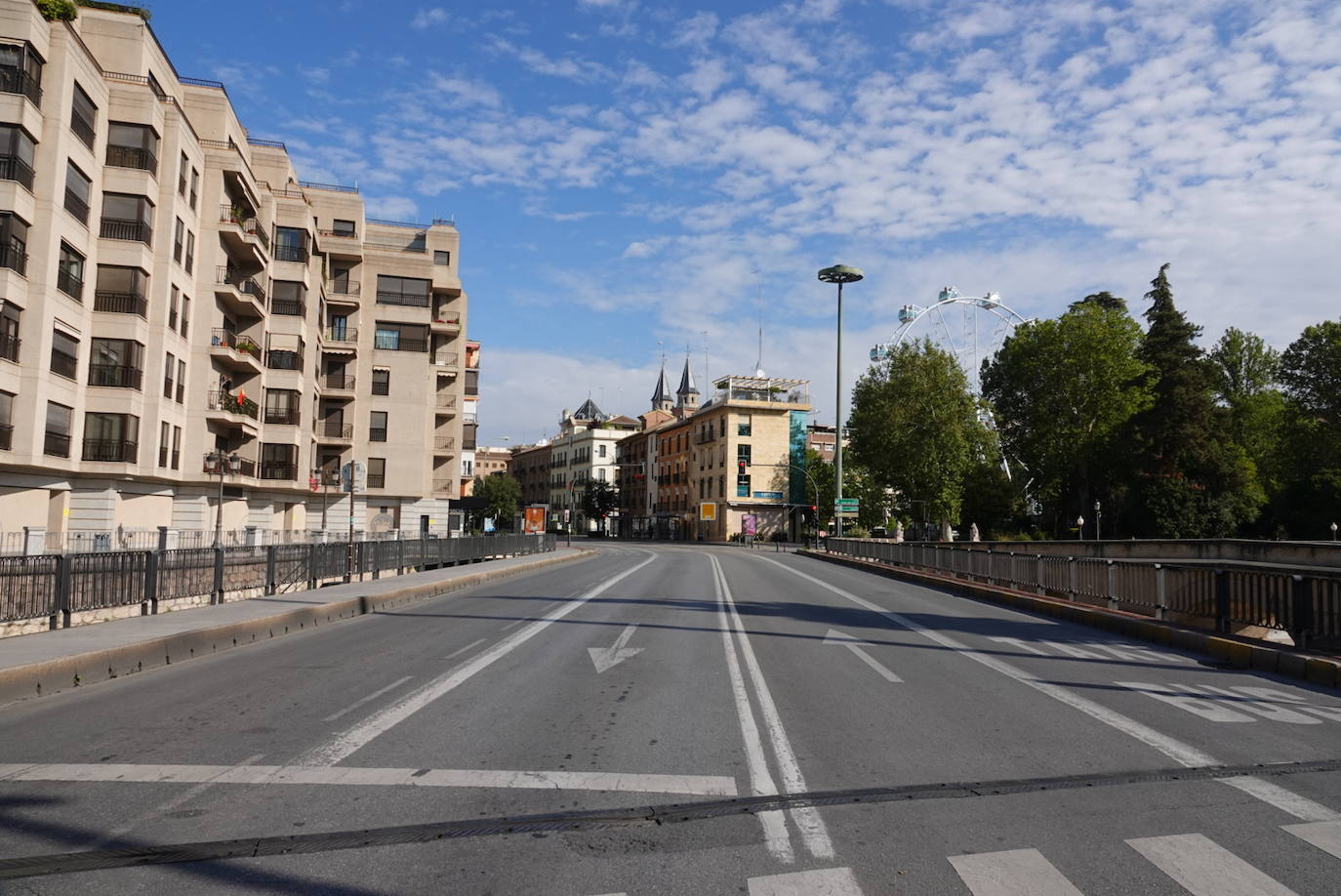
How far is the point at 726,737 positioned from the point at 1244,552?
36.9 meters

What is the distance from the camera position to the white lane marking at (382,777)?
18.1 ft

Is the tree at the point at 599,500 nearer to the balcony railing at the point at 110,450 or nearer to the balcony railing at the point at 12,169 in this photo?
the balcony railing at the point at 110,450

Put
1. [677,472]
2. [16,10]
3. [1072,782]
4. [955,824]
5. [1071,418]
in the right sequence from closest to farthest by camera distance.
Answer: [955,824] < [1072,782] < [16,10] < [1071,418] < [677,472]

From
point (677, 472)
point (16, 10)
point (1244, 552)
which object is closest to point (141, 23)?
point (16, 10)

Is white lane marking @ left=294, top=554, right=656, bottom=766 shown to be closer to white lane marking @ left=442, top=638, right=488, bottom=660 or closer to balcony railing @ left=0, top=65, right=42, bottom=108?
white lane marking @ left=442, top=638, right=488, bottom=660

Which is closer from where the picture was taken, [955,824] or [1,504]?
[955,824]

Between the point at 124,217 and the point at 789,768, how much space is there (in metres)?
35.4

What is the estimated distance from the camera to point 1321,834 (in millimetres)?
4781

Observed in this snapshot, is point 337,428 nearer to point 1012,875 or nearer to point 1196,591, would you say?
point 1196,591

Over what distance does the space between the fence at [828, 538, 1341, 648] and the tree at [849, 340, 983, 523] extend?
1771 inches

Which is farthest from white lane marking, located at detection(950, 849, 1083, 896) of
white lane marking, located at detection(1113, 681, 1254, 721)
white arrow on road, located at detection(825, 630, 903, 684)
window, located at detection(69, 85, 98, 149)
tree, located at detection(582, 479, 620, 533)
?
tree, located at detection(582, 479, 620, 533)

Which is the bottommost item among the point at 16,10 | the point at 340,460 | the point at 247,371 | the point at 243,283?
the point at 340,460

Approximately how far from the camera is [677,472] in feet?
361

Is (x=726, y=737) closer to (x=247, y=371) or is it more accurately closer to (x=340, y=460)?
(x=247, y=371)
